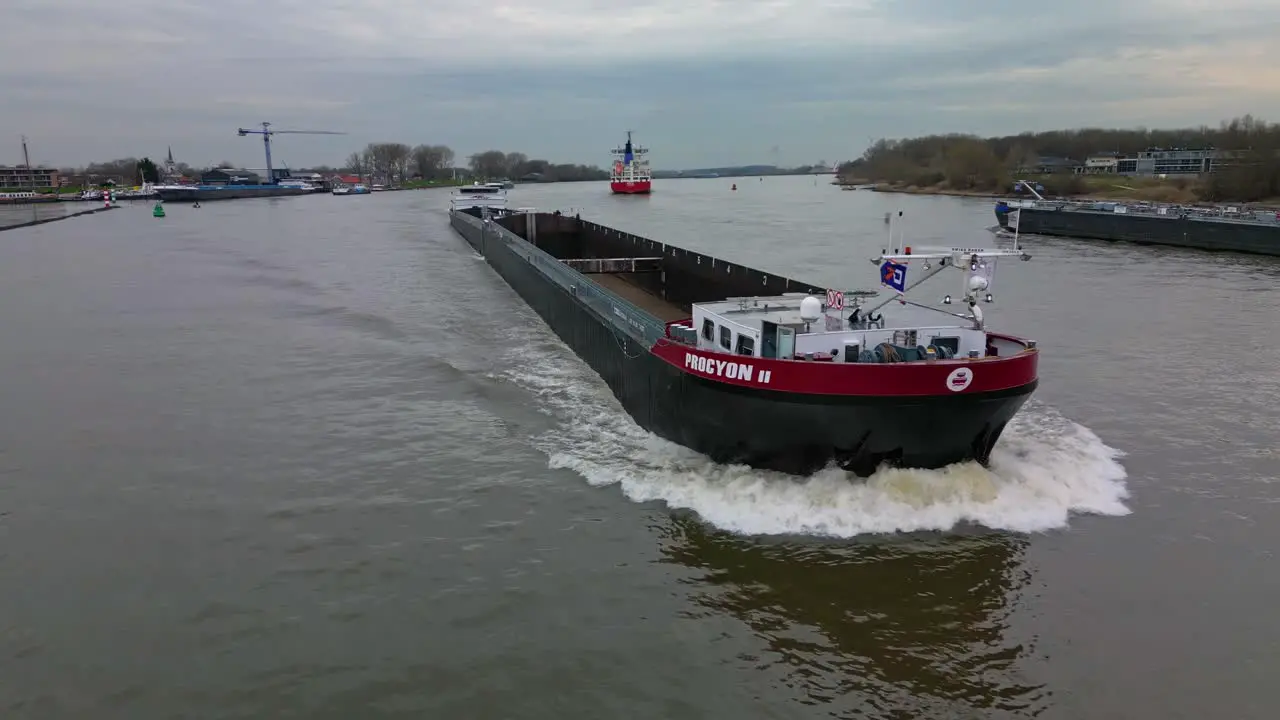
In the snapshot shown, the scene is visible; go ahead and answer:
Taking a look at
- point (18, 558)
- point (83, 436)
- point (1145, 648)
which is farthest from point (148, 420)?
point (1145, 648)

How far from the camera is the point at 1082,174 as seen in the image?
11250cm

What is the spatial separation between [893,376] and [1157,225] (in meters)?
43.3

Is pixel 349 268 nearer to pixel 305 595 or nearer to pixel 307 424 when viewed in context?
pixel 307 424

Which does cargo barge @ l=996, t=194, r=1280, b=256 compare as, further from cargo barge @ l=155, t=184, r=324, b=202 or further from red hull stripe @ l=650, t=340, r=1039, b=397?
cargo barge @ l=155, t=184, r=324, b=202

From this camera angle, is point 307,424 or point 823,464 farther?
point 307,424

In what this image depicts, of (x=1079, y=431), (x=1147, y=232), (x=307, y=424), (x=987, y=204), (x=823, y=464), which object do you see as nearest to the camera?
(x=823, y=464)

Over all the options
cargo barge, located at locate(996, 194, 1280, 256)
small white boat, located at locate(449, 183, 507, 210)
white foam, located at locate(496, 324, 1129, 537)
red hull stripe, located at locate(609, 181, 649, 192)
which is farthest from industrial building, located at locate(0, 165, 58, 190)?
white foam, located at locate(496, 324, 1129, 537)

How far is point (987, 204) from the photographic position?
279 feet

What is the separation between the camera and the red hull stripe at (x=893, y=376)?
395 inches

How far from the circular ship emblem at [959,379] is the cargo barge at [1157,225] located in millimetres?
26814

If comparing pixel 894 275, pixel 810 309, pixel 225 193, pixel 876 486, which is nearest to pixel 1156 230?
pixel 894 275

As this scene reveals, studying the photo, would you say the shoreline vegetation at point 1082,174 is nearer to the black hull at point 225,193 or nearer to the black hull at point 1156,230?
the black hull at point 1156,230

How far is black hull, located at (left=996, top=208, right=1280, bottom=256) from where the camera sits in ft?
127

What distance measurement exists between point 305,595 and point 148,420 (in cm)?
831
